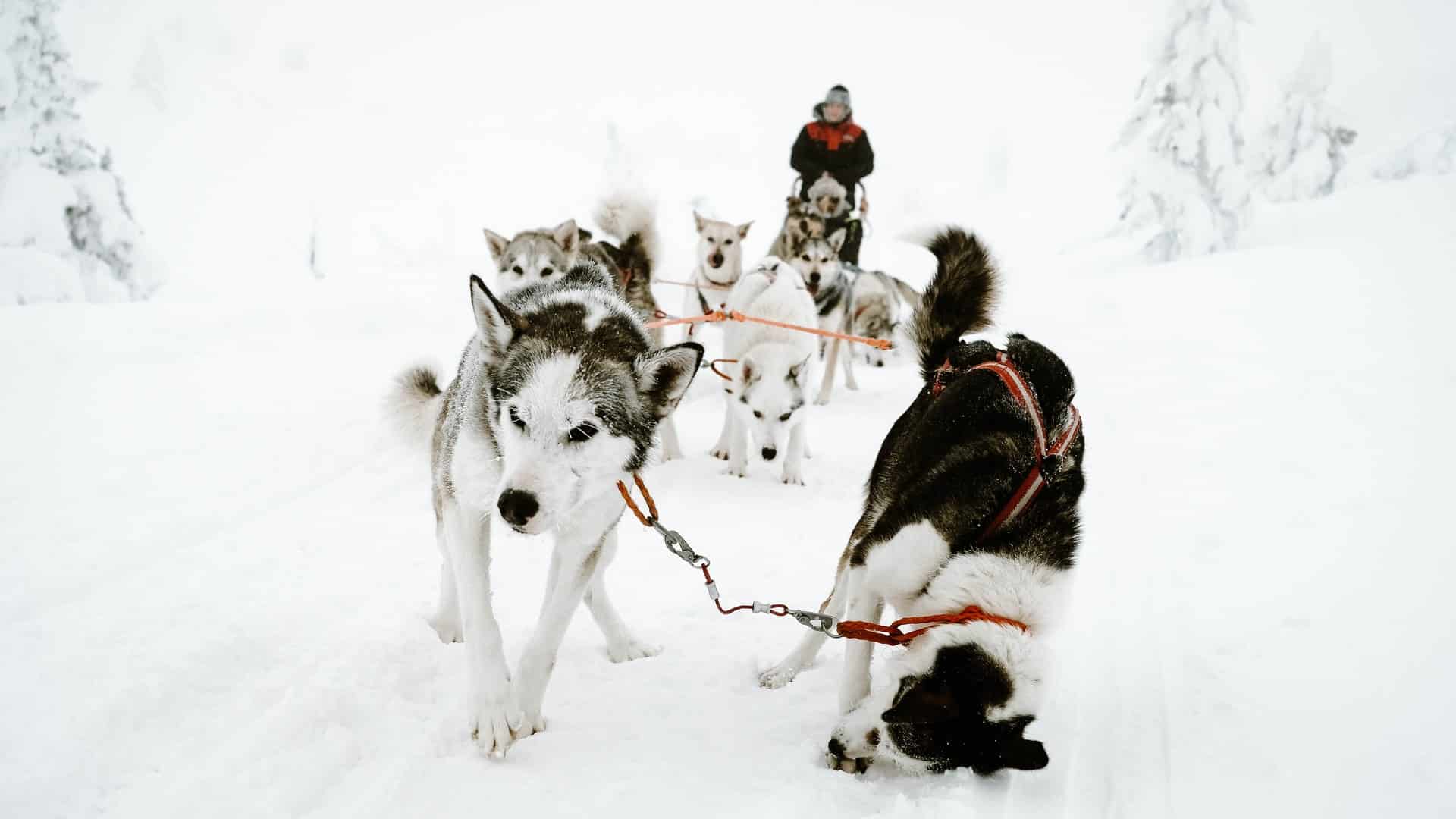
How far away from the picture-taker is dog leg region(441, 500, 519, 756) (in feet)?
7.26

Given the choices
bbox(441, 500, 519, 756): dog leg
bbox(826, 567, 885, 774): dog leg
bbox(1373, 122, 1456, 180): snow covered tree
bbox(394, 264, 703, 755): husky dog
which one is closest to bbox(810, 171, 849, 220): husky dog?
bbox(394, 264, 703, 755): husky dog

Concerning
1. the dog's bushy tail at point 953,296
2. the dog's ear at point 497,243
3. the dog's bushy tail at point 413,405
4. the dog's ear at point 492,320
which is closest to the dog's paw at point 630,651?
the dog's ear at point 492,320

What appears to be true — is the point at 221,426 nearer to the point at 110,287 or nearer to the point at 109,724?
the point at 109,724

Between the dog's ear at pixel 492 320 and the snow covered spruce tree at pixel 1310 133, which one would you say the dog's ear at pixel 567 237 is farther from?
the snow covered spruce tree at pixel 1310 133

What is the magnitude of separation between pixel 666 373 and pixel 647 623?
147 centimetres

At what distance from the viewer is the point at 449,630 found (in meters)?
2.95

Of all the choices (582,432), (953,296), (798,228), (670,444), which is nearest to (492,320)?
(582,432)

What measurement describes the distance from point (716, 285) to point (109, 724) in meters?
6.15

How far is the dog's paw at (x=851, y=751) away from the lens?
213cm

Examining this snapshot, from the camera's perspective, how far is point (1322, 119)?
23797mm

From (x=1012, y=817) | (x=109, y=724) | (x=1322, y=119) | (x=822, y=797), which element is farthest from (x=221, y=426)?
(x=1322, y=119)

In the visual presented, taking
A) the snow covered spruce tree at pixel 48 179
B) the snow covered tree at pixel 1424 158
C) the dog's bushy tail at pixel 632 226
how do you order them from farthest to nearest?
the snow covered tree at pixel 1424 158 → the snow covered spruce tree at pixel 48 179 → the dog's bushy tail at pixel 632 226

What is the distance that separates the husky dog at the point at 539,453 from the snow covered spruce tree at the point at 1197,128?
57.6 ft

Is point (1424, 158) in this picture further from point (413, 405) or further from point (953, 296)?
point (413, 405)
